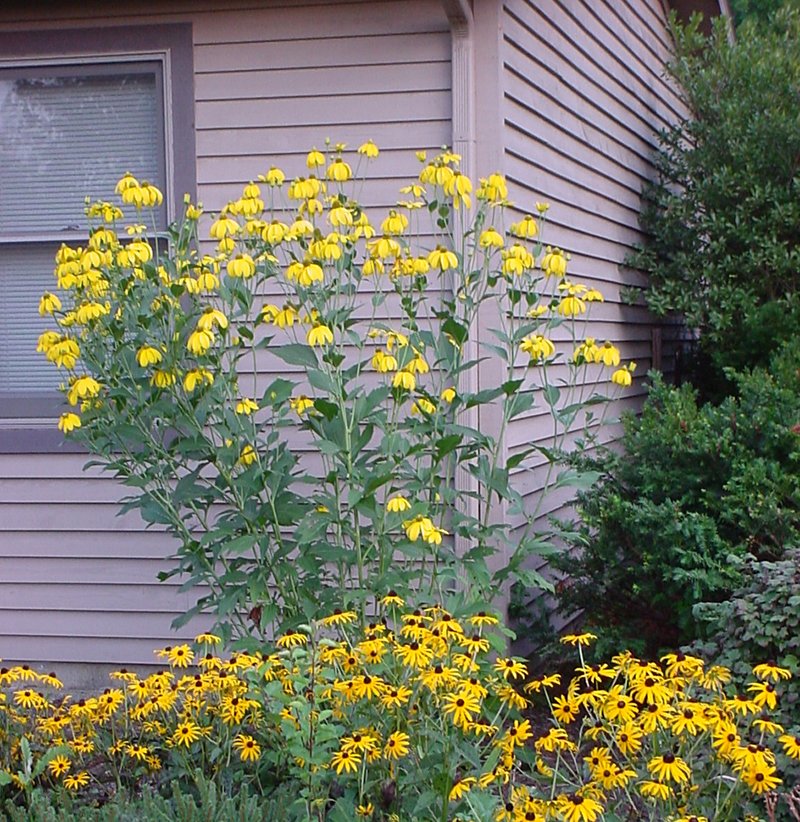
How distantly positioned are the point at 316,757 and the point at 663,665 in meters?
2.34

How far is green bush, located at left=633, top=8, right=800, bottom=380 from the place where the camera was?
22.8ft

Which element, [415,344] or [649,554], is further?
[649,554]

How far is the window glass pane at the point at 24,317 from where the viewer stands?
5348 mm

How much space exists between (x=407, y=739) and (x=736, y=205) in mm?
5140


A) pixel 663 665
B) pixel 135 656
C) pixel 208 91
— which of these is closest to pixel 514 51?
pixel 208 91

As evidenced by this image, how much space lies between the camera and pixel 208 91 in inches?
200

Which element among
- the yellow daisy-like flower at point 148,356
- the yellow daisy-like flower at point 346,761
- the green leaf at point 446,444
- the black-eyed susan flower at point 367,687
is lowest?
the yellow daisy-like flower at point 346,761

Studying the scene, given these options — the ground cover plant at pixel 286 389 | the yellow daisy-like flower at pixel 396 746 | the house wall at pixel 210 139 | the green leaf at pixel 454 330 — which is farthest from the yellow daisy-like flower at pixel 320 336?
the house wall at pixel 210 139

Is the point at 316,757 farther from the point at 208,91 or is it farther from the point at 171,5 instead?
the point at 171,5

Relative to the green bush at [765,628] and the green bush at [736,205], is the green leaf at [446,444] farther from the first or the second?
the green bush at [736,205]

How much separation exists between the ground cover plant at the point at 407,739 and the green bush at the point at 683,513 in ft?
3.49

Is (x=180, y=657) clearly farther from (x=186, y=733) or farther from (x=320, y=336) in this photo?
(x=320, y=336)

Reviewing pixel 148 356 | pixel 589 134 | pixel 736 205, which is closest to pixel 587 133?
pixel 589 134

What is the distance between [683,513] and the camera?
4707 mm
